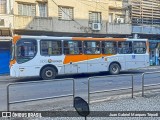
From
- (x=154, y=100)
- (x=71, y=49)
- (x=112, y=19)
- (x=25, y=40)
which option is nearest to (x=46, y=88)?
(x=154, y=100)

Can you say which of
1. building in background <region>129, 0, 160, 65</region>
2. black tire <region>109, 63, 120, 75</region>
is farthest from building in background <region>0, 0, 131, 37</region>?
black tire <region>109, 63, 120, 75</region>

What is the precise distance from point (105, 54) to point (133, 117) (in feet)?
35.8

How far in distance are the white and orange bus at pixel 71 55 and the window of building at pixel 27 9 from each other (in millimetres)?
6782

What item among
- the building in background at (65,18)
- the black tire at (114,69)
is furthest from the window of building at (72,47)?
the building in background at (65,18)

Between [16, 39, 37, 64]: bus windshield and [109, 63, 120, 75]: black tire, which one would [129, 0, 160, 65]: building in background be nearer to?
[109, 63, 120, 75]: black tire

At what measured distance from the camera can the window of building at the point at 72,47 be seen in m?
15.4

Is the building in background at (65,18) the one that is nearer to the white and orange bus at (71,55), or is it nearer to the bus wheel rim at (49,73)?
the white and orange bus at (71,55)

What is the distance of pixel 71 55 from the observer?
15562mm

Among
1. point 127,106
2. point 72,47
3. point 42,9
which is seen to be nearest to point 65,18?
point 42,9

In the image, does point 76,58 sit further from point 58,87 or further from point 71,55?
point 58,87

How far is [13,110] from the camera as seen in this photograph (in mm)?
6984

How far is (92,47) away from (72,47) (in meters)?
1.45

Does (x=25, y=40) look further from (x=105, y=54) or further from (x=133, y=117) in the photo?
(x=133, y=117)

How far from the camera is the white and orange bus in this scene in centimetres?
1409
